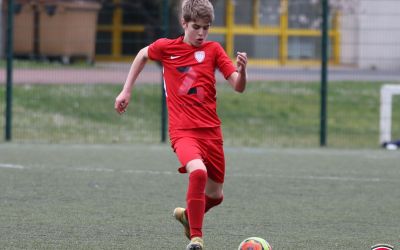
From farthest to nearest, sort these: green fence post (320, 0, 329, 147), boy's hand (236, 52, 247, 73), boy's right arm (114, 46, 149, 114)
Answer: green fence post (320, 0, 329, 147)
boy's right arm (114, 46, 149, 114)
boy's hand (236, 52, 247, 73)

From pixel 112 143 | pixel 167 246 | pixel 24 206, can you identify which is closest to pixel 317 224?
pixel 167 246

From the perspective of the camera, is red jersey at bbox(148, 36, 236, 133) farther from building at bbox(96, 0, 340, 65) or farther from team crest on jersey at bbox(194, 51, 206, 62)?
building at bbox(96, 0, 340, 65)

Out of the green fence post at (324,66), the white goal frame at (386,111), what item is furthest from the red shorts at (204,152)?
the white goal frame at (386,111)

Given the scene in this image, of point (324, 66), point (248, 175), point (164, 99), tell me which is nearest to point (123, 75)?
point (164, 99)

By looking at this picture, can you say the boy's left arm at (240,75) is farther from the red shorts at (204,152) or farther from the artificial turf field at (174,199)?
the artificial turf field at (174,199)

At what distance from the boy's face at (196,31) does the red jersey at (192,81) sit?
0.28ft

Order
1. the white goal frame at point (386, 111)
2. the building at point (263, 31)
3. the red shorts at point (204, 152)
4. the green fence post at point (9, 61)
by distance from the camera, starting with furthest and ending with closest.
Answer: the building at point (263, 31) < the white goal frame at point (386, 111) < the green fence post at point (9, 61) < the red shorts at point (204, 152)

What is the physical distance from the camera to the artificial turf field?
7.63 m

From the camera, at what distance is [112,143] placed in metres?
16.0

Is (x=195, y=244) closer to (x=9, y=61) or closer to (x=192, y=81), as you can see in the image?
(x=192, y=81)

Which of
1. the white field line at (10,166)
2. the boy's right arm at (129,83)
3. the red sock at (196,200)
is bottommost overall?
the white field line at (10,166)

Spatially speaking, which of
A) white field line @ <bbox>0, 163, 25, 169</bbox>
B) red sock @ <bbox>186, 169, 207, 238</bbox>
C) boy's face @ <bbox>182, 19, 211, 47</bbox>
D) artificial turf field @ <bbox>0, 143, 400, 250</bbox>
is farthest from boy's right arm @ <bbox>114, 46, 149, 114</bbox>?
white field line @ <bbox>0, 163, 25, 169</bbox>

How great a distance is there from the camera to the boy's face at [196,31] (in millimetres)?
7059

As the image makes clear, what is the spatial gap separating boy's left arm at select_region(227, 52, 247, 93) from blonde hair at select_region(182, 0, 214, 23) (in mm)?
384
